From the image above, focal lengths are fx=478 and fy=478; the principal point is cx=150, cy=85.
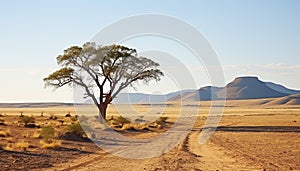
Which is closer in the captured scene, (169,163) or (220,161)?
(169,163)

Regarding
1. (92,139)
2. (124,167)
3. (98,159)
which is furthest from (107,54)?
(124,167)

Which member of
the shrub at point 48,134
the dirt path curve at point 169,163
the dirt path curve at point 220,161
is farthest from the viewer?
the shrub at point 48,134

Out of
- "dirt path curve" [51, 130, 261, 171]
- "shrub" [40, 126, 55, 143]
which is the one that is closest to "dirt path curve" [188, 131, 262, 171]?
"dirt path curve" [51, 130, 261, 171]

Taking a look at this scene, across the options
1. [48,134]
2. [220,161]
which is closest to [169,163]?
[220,161]

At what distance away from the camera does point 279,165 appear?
18031 mm

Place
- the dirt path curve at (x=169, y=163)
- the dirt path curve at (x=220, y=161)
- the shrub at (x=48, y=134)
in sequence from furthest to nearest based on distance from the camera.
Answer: the shrub at (x=48, y=134), the dirt path curve at (x=220, y=161), the dirt path curve at (x=169, y=163)

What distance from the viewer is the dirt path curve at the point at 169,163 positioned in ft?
56.5

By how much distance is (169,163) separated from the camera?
18.6 m

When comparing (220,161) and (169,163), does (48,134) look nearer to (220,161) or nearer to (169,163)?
(169,163)

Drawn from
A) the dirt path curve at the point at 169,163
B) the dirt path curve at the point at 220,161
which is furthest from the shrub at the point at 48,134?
the dirt path curve at the point at 220,161

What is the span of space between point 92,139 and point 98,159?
38.7 feet

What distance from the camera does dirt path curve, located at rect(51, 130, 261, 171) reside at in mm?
17219

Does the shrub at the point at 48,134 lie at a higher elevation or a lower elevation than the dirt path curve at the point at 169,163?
higher

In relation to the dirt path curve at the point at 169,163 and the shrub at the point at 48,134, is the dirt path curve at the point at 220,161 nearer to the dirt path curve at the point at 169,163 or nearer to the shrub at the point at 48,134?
the dirt path curve at the point at 169,163
